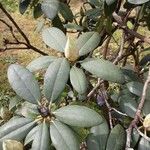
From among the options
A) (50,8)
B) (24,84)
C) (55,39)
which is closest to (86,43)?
(55,39)

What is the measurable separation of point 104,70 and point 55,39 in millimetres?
170

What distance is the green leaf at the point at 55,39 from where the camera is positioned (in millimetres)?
1038

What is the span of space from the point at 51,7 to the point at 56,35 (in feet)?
1.01

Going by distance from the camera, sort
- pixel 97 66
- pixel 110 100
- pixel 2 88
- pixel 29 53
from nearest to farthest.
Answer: pixel 97 66
pixel 110 100
pixel 2 88
pixel 29 53

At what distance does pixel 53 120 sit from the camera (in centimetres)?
86

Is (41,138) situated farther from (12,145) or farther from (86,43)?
(86,43)

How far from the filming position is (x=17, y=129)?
875 millimetres

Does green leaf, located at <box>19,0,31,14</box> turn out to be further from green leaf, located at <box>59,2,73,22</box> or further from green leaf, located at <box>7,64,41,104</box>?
green leaf, located at <box>7,64,41,104</box>

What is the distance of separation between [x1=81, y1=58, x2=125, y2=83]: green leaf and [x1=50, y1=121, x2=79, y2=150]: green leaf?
0.16 meters

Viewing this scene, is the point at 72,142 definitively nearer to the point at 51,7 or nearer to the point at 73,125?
the point at 73,125

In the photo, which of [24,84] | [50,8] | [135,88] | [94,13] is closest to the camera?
[24,84]

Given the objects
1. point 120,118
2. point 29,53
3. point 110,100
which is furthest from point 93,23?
point 29,53

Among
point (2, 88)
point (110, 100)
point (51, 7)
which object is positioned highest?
point (51, 7)

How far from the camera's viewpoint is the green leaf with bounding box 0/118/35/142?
34.2 inches
